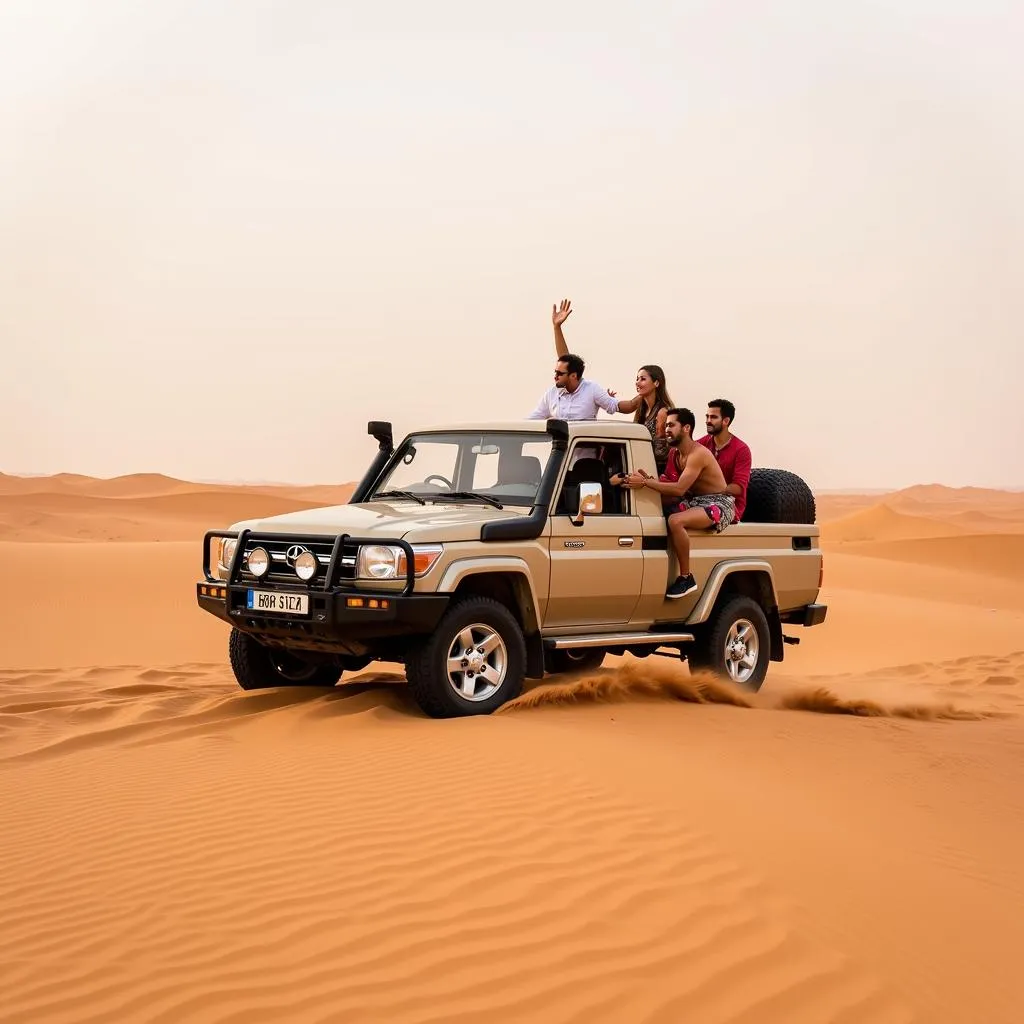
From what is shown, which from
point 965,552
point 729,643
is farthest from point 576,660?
point 965,552

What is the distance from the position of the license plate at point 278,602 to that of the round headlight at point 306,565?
0.13 metres

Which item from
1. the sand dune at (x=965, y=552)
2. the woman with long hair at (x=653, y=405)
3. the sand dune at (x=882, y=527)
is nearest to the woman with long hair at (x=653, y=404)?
the woman with long hair at (x=653, y=405)

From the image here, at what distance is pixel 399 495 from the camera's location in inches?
358

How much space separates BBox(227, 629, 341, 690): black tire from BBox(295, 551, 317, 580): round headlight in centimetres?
133

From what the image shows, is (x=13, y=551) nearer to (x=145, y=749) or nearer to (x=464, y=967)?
(x=145, y=749)

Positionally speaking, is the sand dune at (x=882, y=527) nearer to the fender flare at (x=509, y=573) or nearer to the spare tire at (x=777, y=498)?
the spare tire at (x=777, y=498)

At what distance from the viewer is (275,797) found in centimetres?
596

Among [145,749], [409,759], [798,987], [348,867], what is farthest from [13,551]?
[798,987]

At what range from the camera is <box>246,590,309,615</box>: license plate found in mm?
7848

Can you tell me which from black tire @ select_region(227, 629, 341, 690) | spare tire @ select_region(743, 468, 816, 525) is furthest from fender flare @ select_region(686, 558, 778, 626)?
black tire @ select_region(227, 629, 341, 690)

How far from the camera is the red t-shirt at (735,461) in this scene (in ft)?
32.8

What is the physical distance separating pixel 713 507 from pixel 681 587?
673mm

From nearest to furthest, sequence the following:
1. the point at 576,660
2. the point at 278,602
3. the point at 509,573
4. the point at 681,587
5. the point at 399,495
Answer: the point at 278,602 → the point at 509,573 → the point at 399,495 → the point at 681,587 → the point at 576,660

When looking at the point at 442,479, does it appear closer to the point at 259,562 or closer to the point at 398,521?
the point at 398,521
